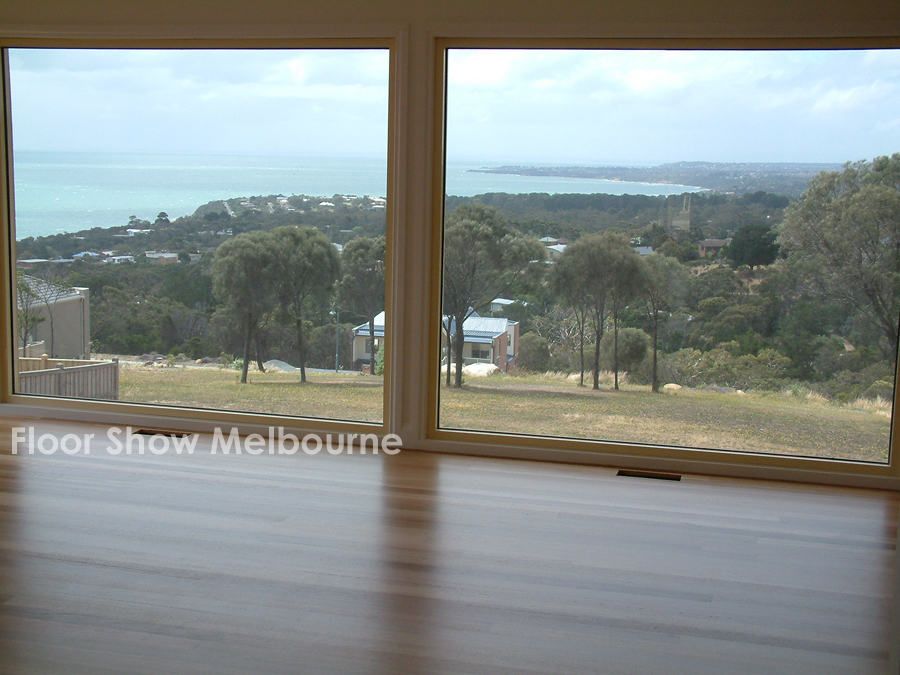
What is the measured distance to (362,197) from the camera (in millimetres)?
4965

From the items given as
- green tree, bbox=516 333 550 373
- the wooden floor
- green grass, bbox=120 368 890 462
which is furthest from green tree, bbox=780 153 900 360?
green tree, bbox=516 333 550 373

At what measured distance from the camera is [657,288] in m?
4.68

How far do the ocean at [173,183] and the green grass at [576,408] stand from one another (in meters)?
1.11

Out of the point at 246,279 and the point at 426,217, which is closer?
the point at 426,217

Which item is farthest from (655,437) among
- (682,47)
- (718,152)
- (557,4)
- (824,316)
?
(557,4)

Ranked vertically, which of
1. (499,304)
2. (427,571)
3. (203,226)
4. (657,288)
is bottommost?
(427,571)

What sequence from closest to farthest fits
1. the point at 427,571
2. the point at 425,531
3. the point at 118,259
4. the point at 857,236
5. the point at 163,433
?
the point at 427,571
the point at 425,531
the point at 857,236
the point at 163,433
the point at 118,259

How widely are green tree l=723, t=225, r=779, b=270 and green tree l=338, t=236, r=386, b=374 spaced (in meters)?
2.03

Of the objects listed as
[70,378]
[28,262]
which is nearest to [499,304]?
[70,378]

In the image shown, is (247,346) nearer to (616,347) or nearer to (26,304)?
(26,304)

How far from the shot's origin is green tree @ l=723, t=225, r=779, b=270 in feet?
14.8

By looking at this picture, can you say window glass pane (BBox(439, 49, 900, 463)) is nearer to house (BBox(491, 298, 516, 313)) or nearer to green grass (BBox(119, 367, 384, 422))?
house (BBox(491, 298, 516, 313))

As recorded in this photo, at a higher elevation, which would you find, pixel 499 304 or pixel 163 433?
pixel 499 304

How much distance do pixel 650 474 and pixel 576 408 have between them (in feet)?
1.88
